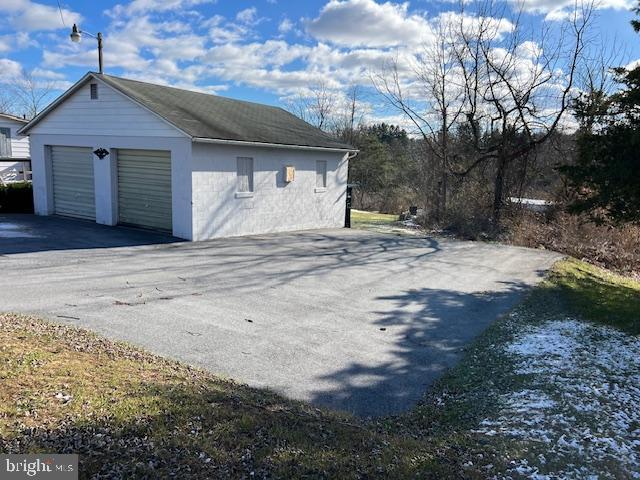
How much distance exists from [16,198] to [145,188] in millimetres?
6276

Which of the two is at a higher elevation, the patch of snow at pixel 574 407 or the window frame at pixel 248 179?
the window frame at pixel 248 179

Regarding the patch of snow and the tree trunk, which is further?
the tree trunk

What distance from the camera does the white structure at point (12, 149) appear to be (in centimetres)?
2653

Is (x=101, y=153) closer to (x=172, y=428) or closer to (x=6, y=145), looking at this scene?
(x=172, y=428)

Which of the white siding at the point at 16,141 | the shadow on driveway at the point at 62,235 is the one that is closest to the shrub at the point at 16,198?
the shadow on driveway at the point at 62,235

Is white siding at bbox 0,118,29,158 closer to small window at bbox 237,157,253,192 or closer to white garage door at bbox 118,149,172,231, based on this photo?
white garage door at bbox 118,149,172,231

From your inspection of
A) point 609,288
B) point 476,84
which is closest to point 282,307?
point 609,288

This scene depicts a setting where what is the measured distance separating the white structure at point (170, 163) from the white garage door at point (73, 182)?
0.03m

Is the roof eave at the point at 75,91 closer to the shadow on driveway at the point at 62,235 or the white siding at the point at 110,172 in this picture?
the white siding at the point at 110,172

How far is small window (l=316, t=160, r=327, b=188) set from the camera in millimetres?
17594

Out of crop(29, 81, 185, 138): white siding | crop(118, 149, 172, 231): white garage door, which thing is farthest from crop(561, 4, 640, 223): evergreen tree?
crop(118, 149, 172, 231): white garage door

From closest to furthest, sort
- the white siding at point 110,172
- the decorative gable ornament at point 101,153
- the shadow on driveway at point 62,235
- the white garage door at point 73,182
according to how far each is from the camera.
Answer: the shadow on driveway at point 62,235 → the white siding at point 110,172 → the decorative gable ornament at point 101,153 → the white garage door at point 73,182

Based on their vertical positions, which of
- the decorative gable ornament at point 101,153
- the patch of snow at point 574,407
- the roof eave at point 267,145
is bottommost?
the patch of snow at point 574,407

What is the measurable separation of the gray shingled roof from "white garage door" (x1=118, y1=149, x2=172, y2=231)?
4.06ft
